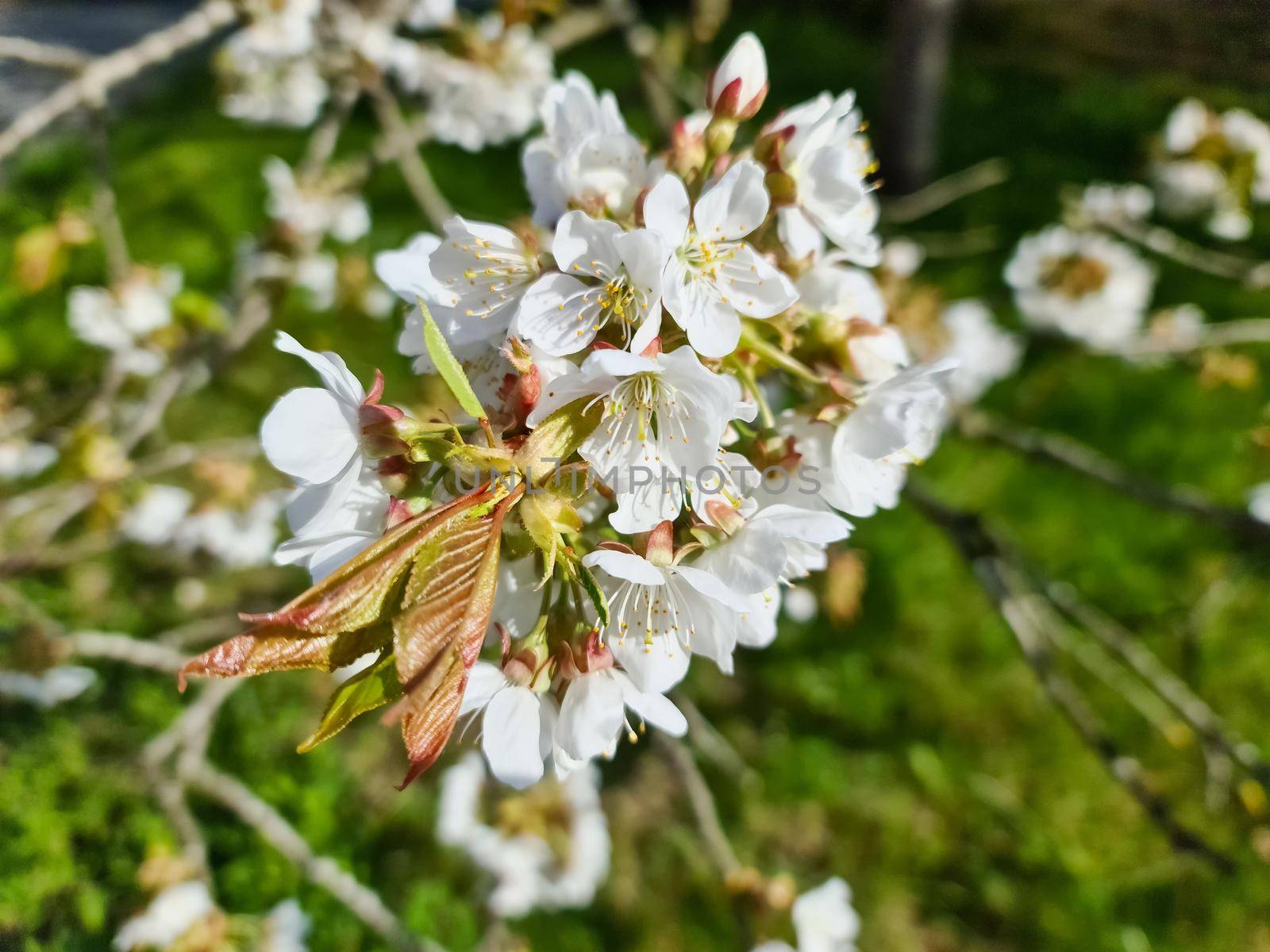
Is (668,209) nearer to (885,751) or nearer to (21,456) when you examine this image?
(885,751)

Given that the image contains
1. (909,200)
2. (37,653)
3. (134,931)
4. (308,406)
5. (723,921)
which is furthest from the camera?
(909,200)

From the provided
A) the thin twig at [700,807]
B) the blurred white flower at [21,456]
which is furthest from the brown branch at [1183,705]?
the blurred white flower at [21,456]

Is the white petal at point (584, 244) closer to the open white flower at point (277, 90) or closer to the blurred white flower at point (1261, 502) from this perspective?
the open white flower at point (277, 90)

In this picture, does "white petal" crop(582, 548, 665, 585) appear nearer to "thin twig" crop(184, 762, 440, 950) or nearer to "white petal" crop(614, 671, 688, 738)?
"white petal" crop(614, 671, 688, 738)

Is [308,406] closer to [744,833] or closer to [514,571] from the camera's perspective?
[514,571]

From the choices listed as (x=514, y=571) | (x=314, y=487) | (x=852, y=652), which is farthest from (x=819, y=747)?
(x=314, y=487)

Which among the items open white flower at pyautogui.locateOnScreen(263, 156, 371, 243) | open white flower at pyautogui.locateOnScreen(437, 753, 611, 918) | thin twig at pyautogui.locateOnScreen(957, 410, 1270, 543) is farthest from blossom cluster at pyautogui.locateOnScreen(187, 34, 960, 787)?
open white flower at pyautogui.locateOnScreen(263, 156, 371, 243)

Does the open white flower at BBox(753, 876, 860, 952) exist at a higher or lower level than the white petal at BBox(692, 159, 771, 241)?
lower
